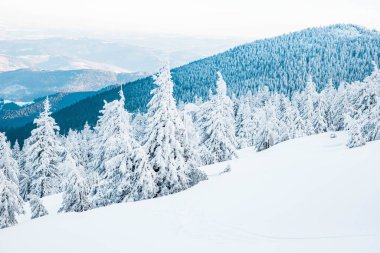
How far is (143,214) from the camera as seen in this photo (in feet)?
46.8

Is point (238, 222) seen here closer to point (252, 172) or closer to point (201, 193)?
point (201, 193)

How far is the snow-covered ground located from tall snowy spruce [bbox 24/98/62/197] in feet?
78.6

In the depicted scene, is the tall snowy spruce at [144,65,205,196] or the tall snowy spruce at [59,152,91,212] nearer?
the tall snowy spruce at [59,152,91,212]

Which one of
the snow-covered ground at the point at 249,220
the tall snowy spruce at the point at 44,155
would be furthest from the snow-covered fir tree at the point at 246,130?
the snow-covered ground at the point at 249,220

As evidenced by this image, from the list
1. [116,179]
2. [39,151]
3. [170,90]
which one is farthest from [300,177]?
[39,151]

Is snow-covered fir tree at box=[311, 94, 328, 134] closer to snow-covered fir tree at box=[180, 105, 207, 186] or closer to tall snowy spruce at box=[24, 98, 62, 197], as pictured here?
snow-covered fir tree at box=[180, 105, 207, 186]

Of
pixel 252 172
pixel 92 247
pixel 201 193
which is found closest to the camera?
pixel 92 247

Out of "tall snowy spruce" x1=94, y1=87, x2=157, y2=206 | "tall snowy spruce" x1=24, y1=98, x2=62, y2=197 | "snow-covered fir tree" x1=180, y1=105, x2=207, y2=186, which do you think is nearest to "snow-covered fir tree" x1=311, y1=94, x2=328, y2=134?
"snow-covered fir tree" x1=180, y1=105, x2=207, y2=186

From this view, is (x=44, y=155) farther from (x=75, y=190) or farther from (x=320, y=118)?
(x=320, y=118)

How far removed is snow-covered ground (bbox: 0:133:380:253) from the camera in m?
9.71

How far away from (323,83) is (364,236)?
642 ft

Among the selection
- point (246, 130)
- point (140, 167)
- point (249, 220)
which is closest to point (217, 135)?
point (140, 167)

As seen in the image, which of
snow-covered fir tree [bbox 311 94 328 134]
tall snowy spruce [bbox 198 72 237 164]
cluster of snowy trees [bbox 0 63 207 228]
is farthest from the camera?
snow-covered fir tree [bbox 311 94 328 134]

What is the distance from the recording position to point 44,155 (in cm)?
3819
